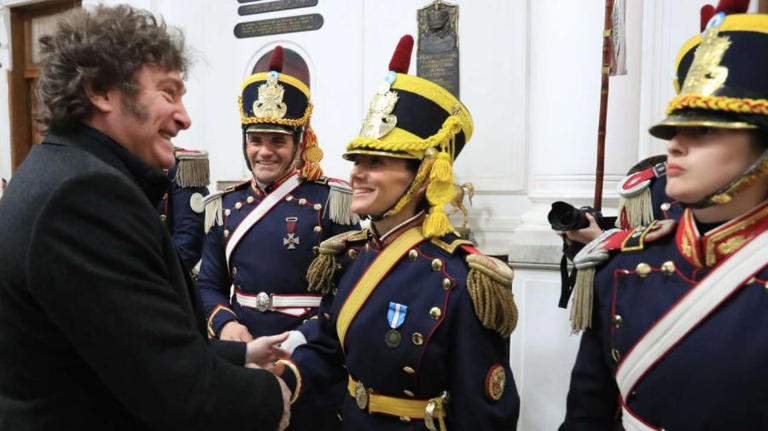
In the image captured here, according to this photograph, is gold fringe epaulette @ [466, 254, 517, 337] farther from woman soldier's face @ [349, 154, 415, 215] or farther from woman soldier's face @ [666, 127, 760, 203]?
woman soldier's face @ [666, 127, 760, 203]

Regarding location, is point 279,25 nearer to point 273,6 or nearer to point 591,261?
point 273,6

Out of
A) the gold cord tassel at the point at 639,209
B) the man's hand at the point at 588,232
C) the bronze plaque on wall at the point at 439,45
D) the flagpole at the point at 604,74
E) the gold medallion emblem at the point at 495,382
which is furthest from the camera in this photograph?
the bronze plaque on wall at the point at 439,45

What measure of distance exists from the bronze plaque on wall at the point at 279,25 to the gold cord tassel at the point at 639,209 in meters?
3.44

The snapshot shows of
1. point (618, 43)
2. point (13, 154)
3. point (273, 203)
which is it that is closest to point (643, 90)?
point (618, 43)

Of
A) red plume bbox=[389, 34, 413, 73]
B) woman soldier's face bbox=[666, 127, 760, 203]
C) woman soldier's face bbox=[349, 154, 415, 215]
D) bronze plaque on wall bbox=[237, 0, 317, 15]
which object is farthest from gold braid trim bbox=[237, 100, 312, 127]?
bronze plaque on wall bbox=[237, 0, 317, 15]

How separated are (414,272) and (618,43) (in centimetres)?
154

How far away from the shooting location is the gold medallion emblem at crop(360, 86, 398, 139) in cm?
194

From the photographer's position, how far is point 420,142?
1.92 m

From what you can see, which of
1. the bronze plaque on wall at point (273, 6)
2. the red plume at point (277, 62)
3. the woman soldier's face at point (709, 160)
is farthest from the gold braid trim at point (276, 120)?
the bronze plaque on wall at point (273, 6)

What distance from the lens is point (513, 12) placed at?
4.17m

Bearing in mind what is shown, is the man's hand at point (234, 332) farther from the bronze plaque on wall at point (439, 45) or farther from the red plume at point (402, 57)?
the bronze plaque on wall at point (439, 45)

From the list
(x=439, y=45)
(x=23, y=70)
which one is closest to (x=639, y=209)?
(x=439, y=45)

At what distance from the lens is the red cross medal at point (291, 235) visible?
8.78ft

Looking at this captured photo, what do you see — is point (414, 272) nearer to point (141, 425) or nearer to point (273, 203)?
point (141, 425)
